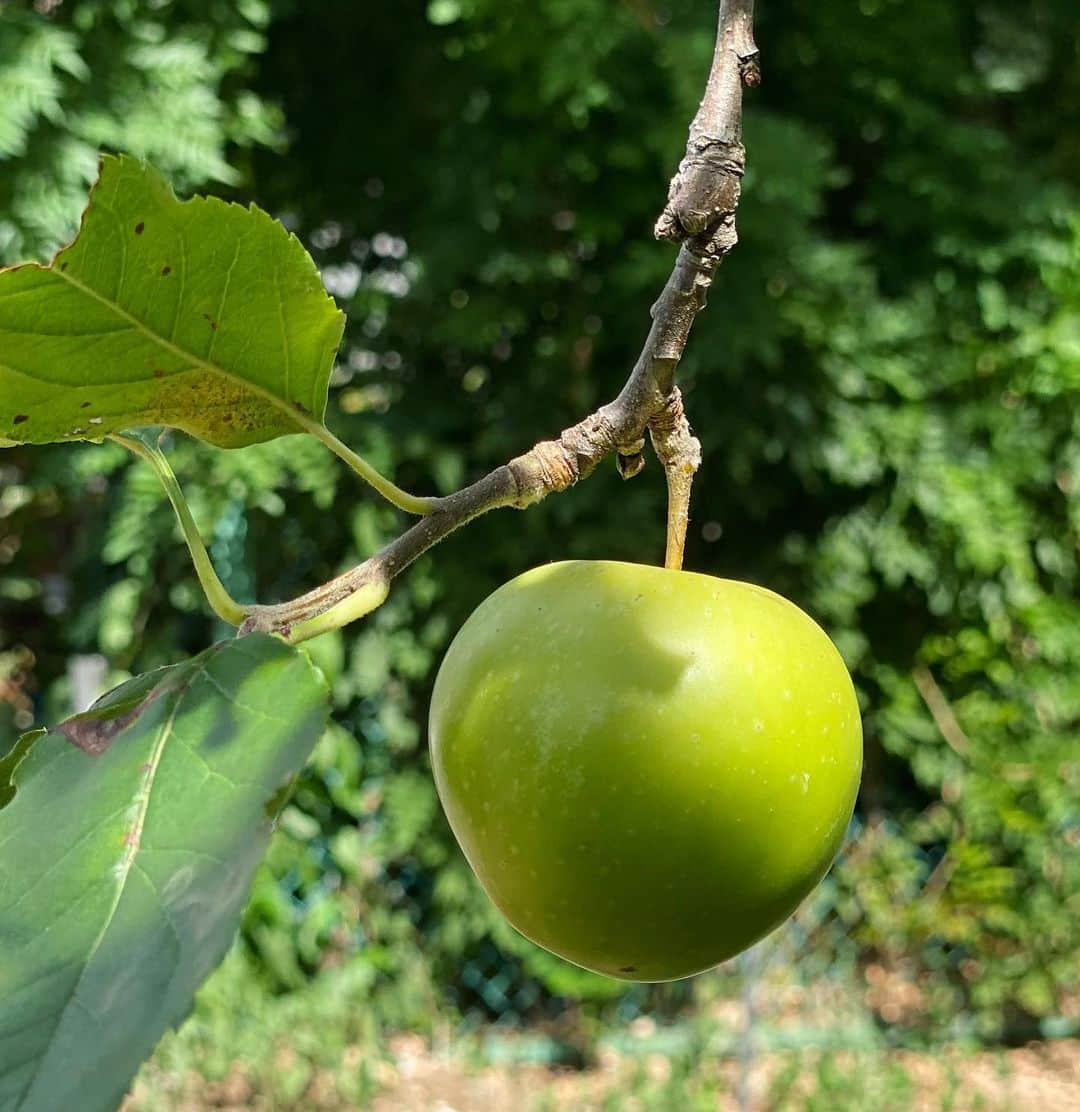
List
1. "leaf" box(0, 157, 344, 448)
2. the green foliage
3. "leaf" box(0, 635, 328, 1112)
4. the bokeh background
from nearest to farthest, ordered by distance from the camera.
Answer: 1. "leaf" box(0, 635, 328, 1112)
2. "leaf" box(0, 157, 344, 448)
3. the green foliage
4. the bokeh background

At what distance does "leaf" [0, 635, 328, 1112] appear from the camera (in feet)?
1.21

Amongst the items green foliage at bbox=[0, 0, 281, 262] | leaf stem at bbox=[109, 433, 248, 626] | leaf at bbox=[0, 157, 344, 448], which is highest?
leaf at bbox=[0, 157, 344, 448]

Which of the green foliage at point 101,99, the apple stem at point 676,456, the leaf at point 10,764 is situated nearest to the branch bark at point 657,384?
the apple stem at point 676,456

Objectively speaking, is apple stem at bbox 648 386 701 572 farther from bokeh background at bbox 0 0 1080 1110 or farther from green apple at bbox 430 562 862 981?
bokeh background at bbox 0 0 1080 1110

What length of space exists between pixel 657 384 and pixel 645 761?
A: 0.50 feet

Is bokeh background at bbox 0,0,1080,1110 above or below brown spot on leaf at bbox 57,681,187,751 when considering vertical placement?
below

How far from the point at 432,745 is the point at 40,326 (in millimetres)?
251

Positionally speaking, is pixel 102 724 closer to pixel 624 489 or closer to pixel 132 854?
pixel 132 854

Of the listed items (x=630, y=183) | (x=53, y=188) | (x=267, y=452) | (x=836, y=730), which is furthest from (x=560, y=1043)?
(x=836, y=730)

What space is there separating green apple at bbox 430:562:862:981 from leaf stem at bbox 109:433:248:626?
4.1 inches

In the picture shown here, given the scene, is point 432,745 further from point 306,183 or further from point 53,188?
point 306,183

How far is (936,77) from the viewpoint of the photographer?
87.8 inches

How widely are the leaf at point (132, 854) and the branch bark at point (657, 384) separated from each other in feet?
0.14

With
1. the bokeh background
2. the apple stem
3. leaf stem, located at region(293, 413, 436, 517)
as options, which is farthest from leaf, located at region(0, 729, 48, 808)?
the bokeh background
